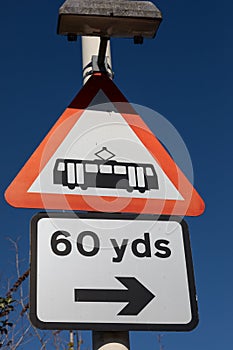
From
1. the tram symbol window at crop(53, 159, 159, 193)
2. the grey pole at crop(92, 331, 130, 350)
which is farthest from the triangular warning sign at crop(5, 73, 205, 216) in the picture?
the grey pole at crop(92, 331, 130, 350)

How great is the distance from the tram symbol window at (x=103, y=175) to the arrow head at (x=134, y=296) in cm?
31

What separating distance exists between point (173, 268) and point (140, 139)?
0.50 meters

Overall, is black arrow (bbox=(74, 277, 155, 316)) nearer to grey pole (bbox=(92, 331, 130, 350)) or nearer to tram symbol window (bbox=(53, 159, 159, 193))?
grey pole (bbox=(92, 331, 130, 350))

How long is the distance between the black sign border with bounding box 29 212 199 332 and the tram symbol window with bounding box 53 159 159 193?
109 mm

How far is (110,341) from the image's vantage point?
151 centimetres

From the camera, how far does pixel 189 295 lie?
161 cm

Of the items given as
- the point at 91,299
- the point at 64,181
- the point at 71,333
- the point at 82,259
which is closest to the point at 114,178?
the point at 64,181

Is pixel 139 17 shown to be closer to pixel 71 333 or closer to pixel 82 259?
pixel 82 259

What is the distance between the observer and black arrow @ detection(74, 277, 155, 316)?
1.54 metres

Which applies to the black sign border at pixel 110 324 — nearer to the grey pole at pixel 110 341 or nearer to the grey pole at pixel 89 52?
the grey pole at pixel 110 341

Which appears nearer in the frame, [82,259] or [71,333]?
[82,259]

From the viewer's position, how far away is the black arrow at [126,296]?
5.06 ft

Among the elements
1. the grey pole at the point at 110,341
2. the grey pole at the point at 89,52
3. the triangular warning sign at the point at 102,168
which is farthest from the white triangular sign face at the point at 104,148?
the grey pole at the point at 110,341

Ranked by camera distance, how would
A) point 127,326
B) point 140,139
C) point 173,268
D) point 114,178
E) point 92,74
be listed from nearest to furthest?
point 127,326 → point 173,268 → point 114,178 → point 140,139 → point 92,74
